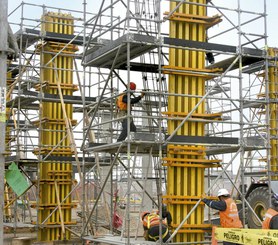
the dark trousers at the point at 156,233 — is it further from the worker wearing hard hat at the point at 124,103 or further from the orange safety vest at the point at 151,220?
the worker wearing hard hat at the point at 124,103

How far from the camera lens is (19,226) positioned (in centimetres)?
2338

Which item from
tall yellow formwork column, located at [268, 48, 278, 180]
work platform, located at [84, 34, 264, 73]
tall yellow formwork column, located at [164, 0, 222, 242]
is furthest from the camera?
tall yellow formwork column, located at [268, 48, 278, 180]

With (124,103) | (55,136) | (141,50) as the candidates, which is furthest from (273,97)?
(141,50)

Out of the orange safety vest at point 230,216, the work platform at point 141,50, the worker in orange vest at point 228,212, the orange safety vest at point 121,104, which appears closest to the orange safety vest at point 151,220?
the worker in orange vest at point 228,212

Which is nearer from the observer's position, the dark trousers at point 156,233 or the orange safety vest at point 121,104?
the dark trousers at point 156,233

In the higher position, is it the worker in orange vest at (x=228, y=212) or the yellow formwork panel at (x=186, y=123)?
the yellow formwork panel at (x=186, y=123)

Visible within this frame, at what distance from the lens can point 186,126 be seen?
51.9 feet

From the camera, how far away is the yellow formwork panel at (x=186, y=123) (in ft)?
50.8

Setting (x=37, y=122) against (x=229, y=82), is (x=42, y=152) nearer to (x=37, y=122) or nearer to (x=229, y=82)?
(x=37, y=122)

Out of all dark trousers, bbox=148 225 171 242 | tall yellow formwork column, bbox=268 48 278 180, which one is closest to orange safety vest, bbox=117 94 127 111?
dark trousers, bbox=148 225 171 242

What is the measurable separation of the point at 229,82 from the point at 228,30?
7.23 metres

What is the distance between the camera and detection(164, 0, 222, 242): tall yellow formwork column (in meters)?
15.5

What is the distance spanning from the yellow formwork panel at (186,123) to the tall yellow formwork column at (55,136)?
695 cm

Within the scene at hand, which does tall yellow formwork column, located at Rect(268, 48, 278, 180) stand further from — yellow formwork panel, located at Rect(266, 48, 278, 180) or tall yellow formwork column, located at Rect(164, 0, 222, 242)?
tall yellow formwork column, located at Rect(164, 0, 222, 242)
